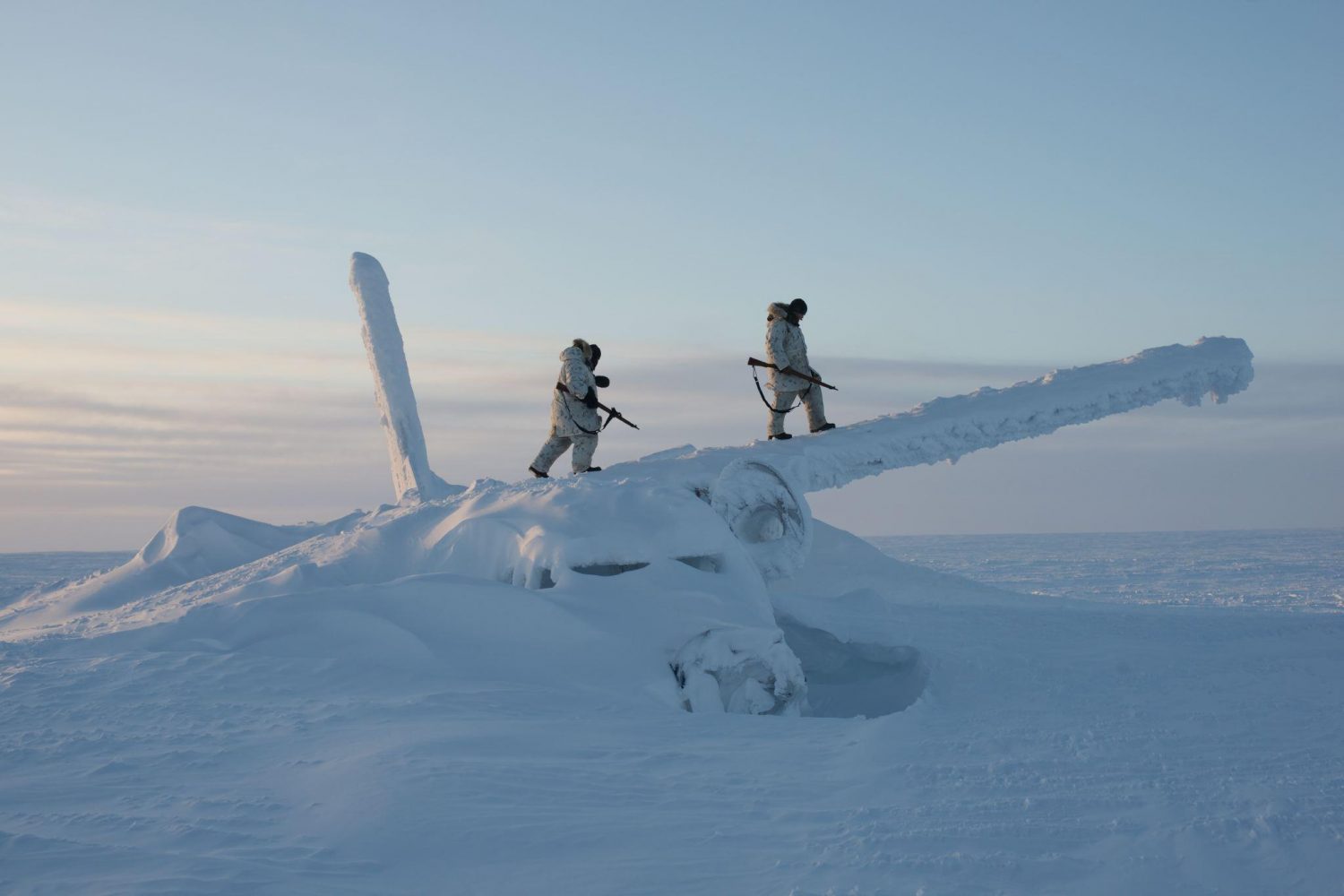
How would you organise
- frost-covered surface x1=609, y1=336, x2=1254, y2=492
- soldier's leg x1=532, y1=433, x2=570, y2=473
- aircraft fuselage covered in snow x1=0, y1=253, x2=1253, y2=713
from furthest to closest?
soldier's leg x1=532, y1=433, x2=570, y2=473, frost-covered surface x1=609, y1=336, x2=1254, y2=492, aircraft fuselage covered in snow x1=0, y1=253, x2=1253, y2=713

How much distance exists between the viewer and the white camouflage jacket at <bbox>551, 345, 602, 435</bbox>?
11570mm

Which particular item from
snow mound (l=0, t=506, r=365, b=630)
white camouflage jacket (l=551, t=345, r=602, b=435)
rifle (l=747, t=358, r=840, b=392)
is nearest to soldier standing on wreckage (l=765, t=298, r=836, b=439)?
rifle (l=747, t=358, r=840, b=392)

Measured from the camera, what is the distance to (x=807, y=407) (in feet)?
40.8

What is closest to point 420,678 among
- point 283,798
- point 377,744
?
point 377,744

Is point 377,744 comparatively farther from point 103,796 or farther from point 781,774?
point 781,774

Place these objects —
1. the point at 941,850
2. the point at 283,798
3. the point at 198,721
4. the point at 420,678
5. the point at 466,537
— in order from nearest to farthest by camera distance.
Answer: the point at 941,850, the point at 283,798, the point at 198,721, the point at 420,678, the point at 466,537

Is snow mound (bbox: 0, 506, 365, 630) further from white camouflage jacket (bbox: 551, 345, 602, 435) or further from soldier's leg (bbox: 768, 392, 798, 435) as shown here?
soldier's leg (bbox: 768, 392, 798, 435)

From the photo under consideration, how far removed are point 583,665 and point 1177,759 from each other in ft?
11.1

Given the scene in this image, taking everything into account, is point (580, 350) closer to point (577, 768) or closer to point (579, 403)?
point (579, 403)

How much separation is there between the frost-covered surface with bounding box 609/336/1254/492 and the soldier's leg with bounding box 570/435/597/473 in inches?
11.7

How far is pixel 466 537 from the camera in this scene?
8.59m

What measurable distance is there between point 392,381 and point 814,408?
5.66m

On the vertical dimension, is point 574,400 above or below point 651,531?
above

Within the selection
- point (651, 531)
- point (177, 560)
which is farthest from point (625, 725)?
point (177, 560)
